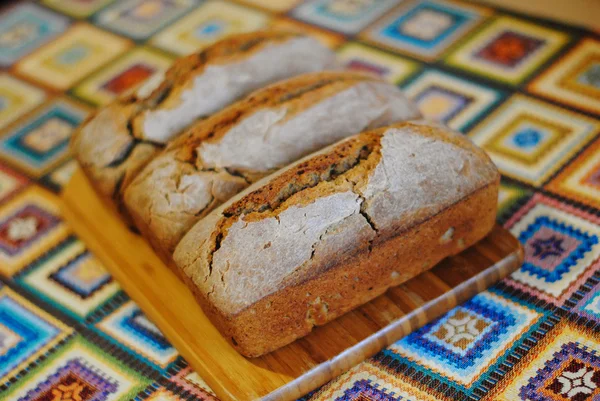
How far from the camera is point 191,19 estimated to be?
2146mm

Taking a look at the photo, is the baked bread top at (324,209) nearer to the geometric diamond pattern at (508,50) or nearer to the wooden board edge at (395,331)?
the wooden board edge at (395,331)

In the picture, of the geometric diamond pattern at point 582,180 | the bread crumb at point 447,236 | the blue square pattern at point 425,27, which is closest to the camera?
the bread crumb at point 447,236

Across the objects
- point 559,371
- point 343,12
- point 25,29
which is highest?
point 25,29

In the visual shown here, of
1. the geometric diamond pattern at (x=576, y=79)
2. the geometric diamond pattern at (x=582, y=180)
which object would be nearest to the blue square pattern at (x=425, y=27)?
the geometric diamond pattern at (x=576, y=79)

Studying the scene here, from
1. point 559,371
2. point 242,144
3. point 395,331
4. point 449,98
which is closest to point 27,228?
point 242,144

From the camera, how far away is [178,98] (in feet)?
4.48

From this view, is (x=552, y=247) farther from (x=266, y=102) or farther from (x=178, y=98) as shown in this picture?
(x=178, y=98)

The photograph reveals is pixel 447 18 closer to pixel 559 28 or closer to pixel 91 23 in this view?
pixel 559 28

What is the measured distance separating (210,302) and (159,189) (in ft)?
0.71

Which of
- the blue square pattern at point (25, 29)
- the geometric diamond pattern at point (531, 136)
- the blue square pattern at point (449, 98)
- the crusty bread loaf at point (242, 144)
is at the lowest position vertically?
the geometric diamond pattern at point (531, 136)

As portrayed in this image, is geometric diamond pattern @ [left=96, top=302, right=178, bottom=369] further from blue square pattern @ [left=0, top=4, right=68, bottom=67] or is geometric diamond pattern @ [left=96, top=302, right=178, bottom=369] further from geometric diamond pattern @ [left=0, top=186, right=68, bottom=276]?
blue square pattern @ [left=0, top=4, right=68, bottom=67]

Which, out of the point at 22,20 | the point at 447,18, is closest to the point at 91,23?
the point at 22,20

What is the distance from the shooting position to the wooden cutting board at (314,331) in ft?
3.82

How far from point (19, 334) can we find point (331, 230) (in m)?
0.59
